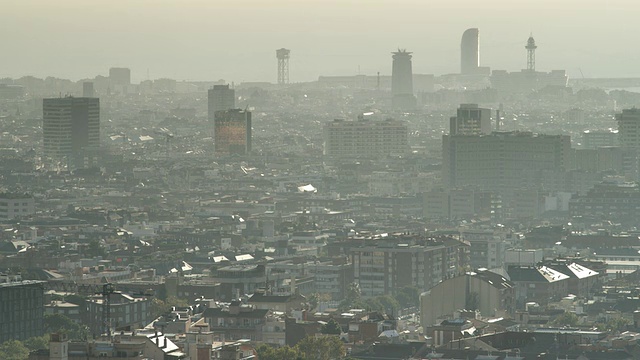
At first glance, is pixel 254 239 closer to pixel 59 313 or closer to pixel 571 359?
pixel 59 313

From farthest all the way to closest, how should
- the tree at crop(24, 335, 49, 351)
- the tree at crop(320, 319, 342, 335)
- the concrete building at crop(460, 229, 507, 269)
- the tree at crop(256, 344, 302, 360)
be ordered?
1. the concrete building at crop(460, 229, 507, 269)
2. the tree at crop(320, 319, 342, 335)
3. the tree at crop(24, 335, 49, 351)
4. the tree at crop(256, 344, 302, 360)

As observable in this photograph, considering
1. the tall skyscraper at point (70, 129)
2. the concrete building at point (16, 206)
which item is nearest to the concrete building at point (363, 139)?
the tall skyscraper at point (70, 129)

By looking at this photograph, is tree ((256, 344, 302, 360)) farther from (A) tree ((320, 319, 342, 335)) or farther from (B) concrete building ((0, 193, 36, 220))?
(B) concrete building ((0, 193, 36, 220))

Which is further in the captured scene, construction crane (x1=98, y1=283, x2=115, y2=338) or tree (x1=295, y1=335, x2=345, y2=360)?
tree (x1=295, y1=335, x2=345, y2=360)

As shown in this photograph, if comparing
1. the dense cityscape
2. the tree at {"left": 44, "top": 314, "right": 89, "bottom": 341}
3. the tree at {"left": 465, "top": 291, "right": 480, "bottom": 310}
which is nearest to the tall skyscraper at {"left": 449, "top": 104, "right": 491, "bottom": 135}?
the dense cityscape

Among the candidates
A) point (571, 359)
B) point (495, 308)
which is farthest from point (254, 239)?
point (571, 359)

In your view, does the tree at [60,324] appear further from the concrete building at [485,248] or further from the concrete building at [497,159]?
the concrete building at [497,159]
